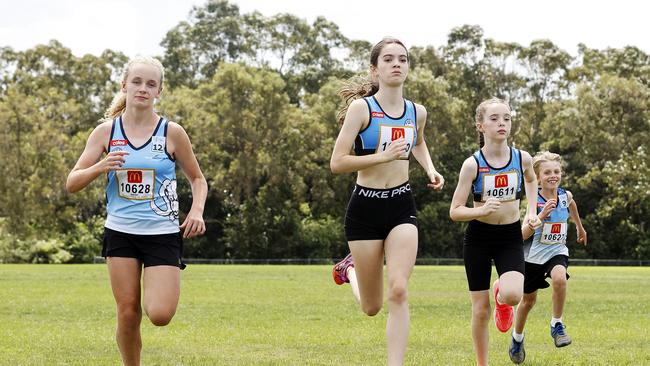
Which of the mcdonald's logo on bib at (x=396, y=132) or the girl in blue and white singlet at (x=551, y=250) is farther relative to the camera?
the girl in blue and white singlet at (x=551, y=250)

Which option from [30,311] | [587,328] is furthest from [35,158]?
[587,328]

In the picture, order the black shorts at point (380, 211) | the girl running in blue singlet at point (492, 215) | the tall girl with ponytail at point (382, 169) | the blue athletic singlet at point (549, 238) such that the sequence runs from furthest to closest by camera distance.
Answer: the blue athletic singlet at point (549, 238)
the girl running in blue singlet at point (492, 215)
the black shorts at point (380, 211)
the tall girl with ponytail at point (382, 169)

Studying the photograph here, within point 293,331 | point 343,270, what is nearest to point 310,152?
point 293,331

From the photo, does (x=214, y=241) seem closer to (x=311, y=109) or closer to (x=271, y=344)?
(x=311, y=109)

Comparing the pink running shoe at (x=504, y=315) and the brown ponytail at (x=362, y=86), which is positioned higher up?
the brown ponytail at (x=362, y=86)

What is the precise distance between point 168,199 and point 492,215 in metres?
3.04

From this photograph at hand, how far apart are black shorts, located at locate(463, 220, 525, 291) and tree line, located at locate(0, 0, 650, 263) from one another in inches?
1956

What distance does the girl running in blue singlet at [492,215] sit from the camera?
8414 millimetres

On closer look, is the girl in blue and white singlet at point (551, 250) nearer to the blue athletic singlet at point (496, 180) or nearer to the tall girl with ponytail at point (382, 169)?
the blue athletic singlet at point (496, 180)

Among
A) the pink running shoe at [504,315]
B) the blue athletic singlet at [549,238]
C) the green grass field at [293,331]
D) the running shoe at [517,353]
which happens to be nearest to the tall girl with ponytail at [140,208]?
the green grass field at [293,331]


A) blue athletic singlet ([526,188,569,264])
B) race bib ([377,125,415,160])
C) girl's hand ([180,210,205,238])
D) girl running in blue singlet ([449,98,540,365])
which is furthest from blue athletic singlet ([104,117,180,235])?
blue athletic singlet ([526,188,569,264])

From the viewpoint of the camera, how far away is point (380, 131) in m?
7.69

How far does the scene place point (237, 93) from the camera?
62531 mm

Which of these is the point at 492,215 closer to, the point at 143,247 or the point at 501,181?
the point at 501,181
